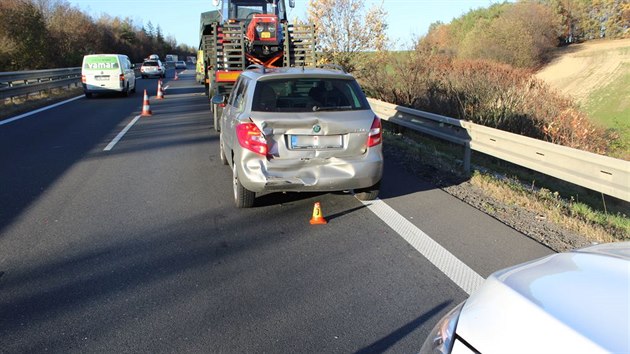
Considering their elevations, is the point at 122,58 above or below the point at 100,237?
above

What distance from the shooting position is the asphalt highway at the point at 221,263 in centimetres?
339

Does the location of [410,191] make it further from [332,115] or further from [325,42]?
[325,42]

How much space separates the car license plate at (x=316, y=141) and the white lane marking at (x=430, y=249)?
3.30 feet

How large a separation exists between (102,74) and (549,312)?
77.0 ft

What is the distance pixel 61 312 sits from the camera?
12.0 feet

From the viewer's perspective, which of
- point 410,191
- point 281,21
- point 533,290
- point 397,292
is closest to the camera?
point 533,290

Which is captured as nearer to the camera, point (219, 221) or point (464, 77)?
point (219, 221)

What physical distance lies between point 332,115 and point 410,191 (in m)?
1.88

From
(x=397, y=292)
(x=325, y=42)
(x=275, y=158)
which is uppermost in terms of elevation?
(x=325, y=42)

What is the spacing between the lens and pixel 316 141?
18.5 feet

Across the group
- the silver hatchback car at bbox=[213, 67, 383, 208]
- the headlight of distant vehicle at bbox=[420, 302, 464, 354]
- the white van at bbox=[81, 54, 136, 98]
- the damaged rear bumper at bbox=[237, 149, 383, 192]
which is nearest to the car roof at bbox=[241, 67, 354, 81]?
the silver hatchback car at bbox=[213, 67, 383, 208]

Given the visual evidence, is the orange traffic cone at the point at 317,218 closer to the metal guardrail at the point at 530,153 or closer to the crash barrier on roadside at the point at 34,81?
the metal guardrail at the point at 530,153

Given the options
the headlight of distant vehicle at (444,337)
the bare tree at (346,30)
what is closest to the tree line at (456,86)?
the bare tree at (346,30)

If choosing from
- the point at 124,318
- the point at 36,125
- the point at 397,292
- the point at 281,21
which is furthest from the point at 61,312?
the point at 281,21
